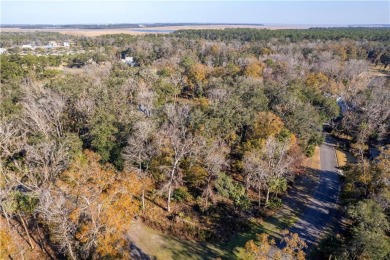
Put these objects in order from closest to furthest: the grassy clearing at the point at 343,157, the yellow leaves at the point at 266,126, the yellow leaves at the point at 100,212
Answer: the yellow leaves at the point at 100,212, the yellow leaves at the point at 266,126, the grassy clearing at the point at 343,157

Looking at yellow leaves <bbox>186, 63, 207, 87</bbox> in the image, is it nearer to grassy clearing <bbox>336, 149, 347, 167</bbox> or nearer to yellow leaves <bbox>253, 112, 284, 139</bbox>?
→ yellow leaves <bbox>253, 112, 284, 139</bbox>

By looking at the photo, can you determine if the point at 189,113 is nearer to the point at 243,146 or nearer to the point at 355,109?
the point at 243,146

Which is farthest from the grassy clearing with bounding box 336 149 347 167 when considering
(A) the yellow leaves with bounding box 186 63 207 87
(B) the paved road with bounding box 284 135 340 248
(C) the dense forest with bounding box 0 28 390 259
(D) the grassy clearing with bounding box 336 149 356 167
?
(A) the yellow leaves with bounding box 186 63 207 87

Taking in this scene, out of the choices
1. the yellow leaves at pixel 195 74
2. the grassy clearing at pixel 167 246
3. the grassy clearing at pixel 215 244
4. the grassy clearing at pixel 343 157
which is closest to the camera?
the grassy clearing at pixel 167 246

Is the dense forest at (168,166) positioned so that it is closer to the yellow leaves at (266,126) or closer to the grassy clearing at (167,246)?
the yellow leaves at (266,126)

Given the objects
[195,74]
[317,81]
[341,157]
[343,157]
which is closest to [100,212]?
[341,157]

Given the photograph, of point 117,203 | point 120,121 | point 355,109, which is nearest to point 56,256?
point 117,203

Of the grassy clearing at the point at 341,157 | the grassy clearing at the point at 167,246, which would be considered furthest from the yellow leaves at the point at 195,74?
the grassy clearing at the point at 167,246

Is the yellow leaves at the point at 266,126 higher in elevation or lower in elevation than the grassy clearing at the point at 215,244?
higher
